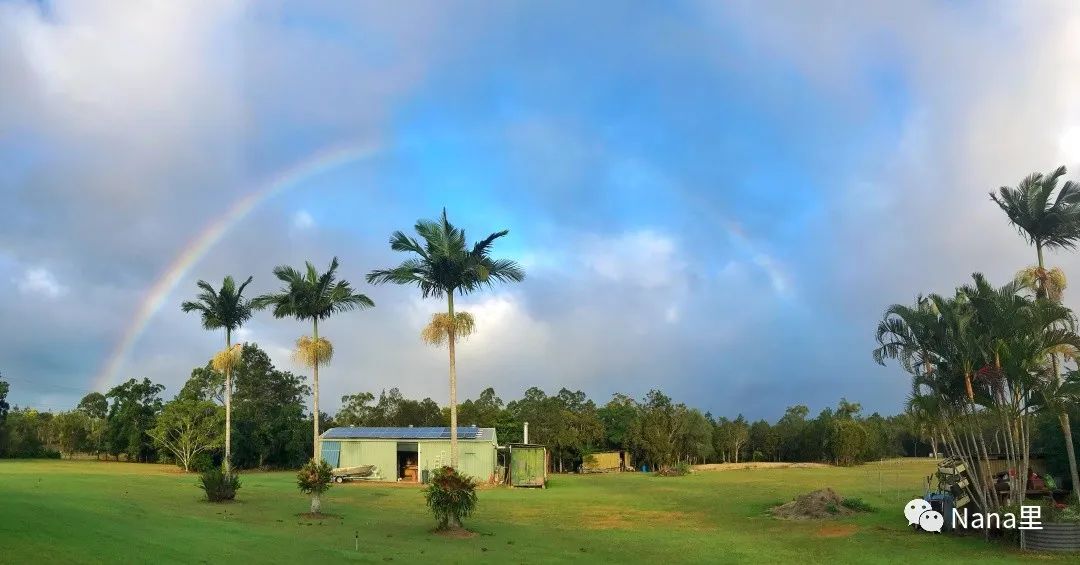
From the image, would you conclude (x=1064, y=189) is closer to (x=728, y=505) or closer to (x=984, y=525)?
(x=984, y=525)

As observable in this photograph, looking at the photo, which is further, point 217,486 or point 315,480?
point 217,486

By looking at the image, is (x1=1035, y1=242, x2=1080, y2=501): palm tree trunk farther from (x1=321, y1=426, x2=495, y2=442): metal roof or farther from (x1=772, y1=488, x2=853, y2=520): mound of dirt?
(x1=321, y1=426, x2=495, y2=442): metal roof

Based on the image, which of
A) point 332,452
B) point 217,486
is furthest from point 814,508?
point 332,452

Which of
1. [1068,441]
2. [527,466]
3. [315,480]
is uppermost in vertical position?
[1068,441]

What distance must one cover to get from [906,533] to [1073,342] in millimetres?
6636

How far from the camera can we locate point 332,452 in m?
48.9

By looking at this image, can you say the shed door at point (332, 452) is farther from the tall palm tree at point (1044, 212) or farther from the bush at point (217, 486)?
the tall palm tree at point (1044, 212)

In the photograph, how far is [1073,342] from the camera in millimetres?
17594

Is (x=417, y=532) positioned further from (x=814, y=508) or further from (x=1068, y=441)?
(x=1068, y=441)

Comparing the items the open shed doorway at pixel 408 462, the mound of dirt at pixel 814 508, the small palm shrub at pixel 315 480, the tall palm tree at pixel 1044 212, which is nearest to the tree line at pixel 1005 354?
the tall palm tree at pixel 1044 212

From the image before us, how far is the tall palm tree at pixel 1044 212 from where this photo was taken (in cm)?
1998

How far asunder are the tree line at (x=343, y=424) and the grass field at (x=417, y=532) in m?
28.1

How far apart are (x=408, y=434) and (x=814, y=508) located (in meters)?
30.0

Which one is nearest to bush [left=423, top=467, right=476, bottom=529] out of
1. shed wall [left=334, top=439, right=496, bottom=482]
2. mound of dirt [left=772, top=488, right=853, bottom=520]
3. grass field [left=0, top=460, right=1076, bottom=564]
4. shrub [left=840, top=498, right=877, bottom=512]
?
grass field [left=0, top=460, right=1076, bottom=564]
